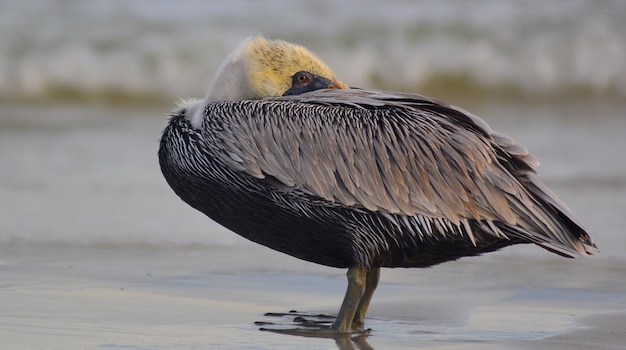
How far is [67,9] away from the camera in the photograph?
13.2 m

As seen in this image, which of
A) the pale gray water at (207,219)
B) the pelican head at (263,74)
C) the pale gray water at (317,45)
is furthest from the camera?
the pale gray water at (317,45)

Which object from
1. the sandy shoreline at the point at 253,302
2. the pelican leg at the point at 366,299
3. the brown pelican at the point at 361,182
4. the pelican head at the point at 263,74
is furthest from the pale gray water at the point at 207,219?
the pelican head at the point at 263,74

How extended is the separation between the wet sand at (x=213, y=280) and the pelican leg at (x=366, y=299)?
116 mm

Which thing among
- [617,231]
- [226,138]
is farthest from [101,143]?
[226,138]

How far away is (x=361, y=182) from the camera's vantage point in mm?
4387

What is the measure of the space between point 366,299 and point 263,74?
38.9 inches

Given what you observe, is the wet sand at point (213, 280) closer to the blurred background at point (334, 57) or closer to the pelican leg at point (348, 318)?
the pelican leg at point (348, 318)

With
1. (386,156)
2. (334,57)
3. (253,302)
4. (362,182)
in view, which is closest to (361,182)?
(362,182)

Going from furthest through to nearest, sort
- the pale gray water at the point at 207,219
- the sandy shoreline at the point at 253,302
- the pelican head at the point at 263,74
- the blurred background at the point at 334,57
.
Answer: the blurred background at the point at 334,57
the pelican head at the point at 263,74
the pale gray water at the point at 207,219
the sandy shoreline at the point at 253,302

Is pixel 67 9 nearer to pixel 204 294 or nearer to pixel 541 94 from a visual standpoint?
pixel 541 94

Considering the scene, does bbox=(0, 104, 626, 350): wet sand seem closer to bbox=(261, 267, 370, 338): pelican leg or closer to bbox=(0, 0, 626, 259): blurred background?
bbox=(261, 267, 370, 338): pelican leg

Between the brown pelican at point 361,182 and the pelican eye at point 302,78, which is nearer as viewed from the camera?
the brown pelican at point 361,182

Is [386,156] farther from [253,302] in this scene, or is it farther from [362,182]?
[253,302]

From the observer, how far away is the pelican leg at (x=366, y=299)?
446cm
